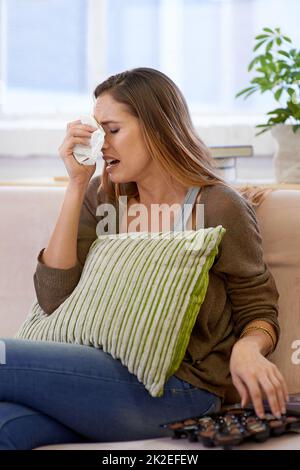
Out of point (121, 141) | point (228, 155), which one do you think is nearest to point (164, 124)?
point (121, 141)

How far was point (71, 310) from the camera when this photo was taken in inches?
63.4

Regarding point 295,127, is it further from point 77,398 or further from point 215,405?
point 77,398

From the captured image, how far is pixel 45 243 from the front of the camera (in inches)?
74.9

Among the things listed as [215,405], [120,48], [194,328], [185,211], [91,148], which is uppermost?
[120,48]

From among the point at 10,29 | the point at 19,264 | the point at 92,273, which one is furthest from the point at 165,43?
the point at 92,273

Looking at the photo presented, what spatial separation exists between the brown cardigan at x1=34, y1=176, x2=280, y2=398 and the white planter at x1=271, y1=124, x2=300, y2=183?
45 centimetres

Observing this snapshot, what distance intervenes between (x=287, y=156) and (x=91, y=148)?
597mm

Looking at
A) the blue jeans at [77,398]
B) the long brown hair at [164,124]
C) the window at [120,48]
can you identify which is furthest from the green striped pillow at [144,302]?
the window at [120,48]

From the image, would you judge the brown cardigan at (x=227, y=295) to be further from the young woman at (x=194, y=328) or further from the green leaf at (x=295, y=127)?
the green leaf at (x=295, y=127)

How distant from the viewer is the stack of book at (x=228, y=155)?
83.0 inches

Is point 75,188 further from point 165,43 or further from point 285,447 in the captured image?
point 165,43

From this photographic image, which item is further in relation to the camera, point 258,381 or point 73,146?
point 73,146

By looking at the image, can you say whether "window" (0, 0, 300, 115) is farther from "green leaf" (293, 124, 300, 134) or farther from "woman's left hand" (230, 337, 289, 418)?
"woman's left hand" (230, 337, 289, 418)

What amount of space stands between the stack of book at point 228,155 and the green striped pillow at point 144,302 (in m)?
0.53
